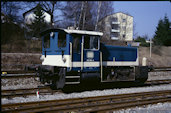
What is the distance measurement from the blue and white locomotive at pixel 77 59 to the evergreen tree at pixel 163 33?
24.6 m

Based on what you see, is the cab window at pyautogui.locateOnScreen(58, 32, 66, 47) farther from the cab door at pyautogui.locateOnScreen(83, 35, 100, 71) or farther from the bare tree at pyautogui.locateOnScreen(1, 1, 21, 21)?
the bare tree at pyautogui.locateOnScreen(1, 1, 21, 21)

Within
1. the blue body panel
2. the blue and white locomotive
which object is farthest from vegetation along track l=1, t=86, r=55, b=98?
the blue body panel

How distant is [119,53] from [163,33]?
25.6m

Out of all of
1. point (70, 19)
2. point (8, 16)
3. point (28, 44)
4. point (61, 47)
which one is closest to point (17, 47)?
point (28, 44)

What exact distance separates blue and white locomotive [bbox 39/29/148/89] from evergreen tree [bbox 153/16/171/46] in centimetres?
2457

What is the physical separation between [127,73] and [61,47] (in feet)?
14.9

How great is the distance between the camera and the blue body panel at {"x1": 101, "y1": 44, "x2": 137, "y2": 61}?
34.2ft

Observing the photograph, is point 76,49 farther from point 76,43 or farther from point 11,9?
point 11,9

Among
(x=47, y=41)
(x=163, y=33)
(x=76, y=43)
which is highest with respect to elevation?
(x=163, y=33)

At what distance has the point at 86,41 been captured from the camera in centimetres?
927

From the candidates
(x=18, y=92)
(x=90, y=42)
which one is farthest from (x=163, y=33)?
A: (x=18, y=92)

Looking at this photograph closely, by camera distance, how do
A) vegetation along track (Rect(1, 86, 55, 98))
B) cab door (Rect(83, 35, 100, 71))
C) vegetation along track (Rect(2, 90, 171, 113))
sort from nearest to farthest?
vegetation along track (Rect(2, 90, 171, 113)) < vegetation along track (Rect(1, 86, 55, 98)) < cab door (Rect(83, 35, 100, 71))

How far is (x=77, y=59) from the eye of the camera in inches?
352

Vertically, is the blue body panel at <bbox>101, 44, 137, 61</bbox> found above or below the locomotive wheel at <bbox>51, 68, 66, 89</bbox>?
above
